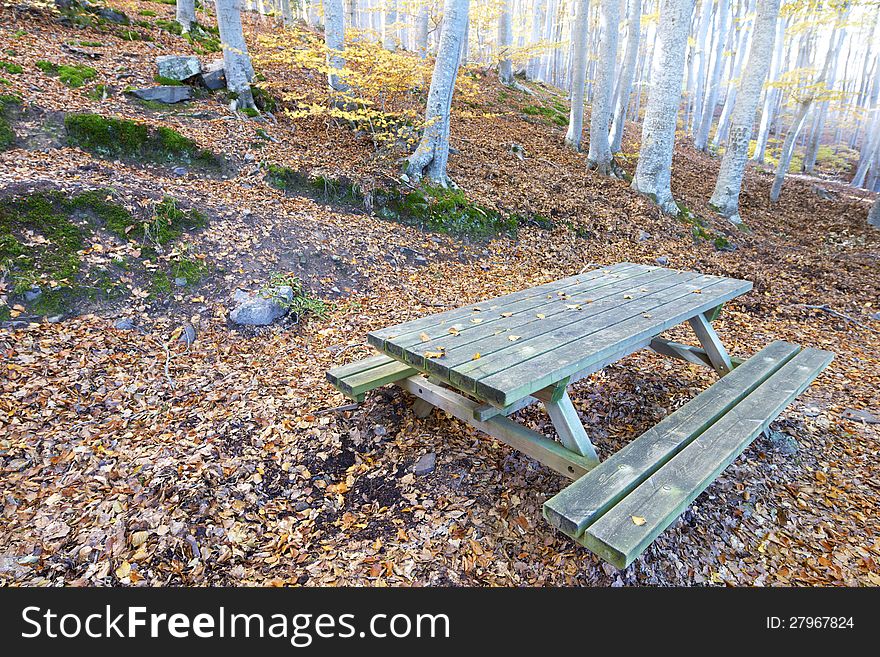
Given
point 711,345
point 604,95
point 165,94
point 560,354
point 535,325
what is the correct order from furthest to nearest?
1. point 604,95
2. point 165,94
3. point 711,345
4. point 535,325
5. point 560,354

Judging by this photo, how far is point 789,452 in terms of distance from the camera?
336 centimetres

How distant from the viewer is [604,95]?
10305 millimetres

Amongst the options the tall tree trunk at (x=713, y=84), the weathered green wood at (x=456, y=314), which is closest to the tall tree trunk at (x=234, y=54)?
the weathered green wood at (x=456, y=314)

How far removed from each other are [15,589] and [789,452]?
4705 mm

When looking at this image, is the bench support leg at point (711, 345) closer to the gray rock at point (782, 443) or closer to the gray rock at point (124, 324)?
the gray rock at point (782, 443)

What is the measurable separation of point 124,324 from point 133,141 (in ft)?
11.3

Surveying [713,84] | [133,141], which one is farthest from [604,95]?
[713,84]

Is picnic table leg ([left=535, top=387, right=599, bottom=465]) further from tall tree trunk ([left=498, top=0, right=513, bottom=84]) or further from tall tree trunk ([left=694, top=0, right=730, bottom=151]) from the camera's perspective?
tall tree trunk ([left=694, top=0, right=730, bottom=151])

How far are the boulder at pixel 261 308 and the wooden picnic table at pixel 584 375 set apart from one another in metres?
1.86

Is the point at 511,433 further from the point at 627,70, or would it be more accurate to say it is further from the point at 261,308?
the point at 627,70

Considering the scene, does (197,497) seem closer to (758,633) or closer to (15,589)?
(15,589)

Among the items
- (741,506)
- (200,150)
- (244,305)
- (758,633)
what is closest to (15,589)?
(244,305)

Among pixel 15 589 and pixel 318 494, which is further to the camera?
pixel 318 494

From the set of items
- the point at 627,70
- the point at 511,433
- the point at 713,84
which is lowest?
the point at 511,433
